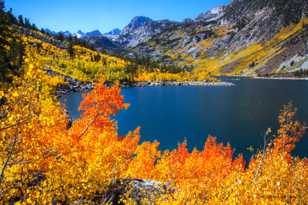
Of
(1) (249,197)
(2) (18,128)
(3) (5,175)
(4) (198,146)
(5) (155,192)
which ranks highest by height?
(2) (18,128)

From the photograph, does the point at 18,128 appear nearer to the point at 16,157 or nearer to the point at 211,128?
the point at 16,157

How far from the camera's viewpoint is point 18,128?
13648 mm

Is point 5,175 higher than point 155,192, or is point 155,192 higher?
point 5,175

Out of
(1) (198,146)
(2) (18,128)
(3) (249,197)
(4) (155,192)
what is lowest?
(1) (198,146)

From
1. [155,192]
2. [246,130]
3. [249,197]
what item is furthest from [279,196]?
[246,130]

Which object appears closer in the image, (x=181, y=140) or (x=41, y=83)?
(x=41, y=83)

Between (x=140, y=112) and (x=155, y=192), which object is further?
(x=140, y=112)

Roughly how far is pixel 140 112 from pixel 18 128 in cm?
13478

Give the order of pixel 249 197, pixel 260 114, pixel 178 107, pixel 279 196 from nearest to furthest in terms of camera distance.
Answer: pixel 249 197, pixel 279 196, pixel 260 114, pixel 178 107

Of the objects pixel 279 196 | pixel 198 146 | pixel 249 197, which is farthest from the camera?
pixel 198 146

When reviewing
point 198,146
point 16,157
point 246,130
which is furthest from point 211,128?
point 16,157

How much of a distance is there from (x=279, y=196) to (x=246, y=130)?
9617cm

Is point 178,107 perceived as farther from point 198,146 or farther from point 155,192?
point 155,192

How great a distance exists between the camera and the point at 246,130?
11388 cm
